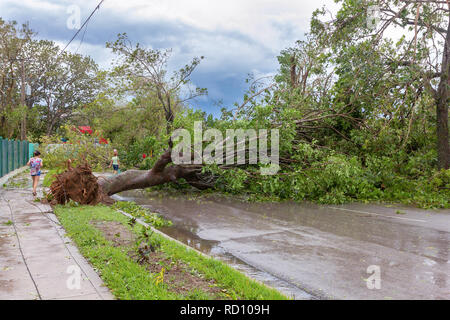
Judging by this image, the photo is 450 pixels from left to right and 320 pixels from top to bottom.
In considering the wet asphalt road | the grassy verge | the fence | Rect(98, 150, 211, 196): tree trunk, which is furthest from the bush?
the grassy verge

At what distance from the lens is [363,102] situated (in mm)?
14523

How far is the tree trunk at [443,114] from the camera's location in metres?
14.1

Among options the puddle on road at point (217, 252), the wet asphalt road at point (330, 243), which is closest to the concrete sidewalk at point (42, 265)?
the puddle on road at point (217, 252)

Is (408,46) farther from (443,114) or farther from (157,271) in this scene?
(157,271)

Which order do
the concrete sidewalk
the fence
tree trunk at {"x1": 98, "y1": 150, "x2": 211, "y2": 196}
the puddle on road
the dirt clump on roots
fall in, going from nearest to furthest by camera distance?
the concrete sidewalk
the puddle on road
the dirt clump on roots
tree trunk at {"x1": 98, "y1": 150, "x2": 211, "y2": 196}
the fence

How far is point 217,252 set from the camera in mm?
6824

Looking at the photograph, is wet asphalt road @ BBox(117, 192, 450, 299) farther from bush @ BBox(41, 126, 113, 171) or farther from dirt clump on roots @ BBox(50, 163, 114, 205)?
bush @ BBox(41, 126, 113, 171)

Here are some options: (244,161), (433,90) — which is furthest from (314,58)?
(244,161)

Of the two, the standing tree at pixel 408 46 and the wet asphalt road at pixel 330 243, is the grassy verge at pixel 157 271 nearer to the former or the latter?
the wet asphalt road at pixel 330 243

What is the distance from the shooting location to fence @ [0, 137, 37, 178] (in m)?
19.3

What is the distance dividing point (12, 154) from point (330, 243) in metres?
21.1

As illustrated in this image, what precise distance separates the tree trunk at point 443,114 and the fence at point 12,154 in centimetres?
1907

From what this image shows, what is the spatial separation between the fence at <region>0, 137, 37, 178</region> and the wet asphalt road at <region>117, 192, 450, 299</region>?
1157cm

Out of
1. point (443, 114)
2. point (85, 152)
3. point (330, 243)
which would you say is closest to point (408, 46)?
point (443, 114)
